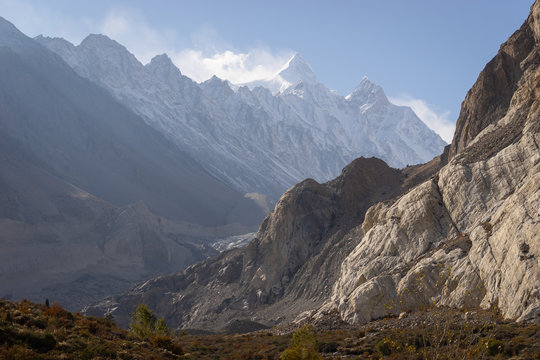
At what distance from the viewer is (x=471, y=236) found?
36.4 metres

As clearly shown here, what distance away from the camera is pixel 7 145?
19038 centimetres

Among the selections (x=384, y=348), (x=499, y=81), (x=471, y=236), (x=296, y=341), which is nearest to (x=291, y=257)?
(x=499, y=81)

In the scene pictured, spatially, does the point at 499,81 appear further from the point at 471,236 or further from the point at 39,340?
the point at 39,340

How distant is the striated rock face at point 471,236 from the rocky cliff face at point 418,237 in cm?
9

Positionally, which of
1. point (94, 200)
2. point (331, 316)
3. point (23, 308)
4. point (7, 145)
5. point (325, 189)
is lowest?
point (331, 316)

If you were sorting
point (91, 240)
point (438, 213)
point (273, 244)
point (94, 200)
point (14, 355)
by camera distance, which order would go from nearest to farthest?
point (14, 355), point (438, 213), point (273, 244), point (91, 240), point (94, 200)

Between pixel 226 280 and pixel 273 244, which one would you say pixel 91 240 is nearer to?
pixel 226 280

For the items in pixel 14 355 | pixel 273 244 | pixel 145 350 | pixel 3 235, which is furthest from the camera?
pixel 3 235

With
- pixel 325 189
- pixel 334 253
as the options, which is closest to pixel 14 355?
pixel 334 253

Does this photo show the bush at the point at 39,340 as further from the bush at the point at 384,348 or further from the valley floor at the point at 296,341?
the bush at the point at 384,348

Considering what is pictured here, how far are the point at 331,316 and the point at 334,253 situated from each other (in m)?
25.3

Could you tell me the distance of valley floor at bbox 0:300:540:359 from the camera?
54.0 feet

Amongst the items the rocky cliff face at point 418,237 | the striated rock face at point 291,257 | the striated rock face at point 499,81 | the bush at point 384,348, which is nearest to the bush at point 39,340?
the rocky cliff face at point 418,237

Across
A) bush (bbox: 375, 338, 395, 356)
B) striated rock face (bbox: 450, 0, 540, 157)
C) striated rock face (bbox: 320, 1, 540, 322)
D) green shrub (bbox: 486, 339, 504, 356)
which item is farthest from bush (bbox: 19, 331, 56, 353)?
striated rock face (bbox: 450, 0, 540, 157)
